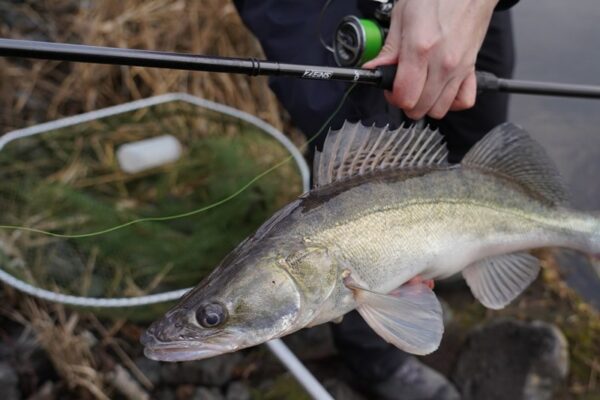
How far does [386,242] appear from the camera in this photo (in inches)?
72.1

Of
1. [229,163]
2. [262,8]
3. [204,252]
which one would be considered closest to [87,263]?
[204,252]

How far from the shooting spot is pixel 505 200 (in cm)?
214

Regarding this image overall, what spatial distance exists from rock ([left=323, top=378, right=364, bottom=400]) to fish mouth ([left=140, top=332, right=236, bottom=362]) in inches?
72.7

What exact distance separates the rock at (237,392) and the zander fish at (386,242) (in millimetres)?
1425

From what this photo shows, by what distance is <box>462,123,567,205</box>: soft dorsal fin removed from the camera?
2.12 metres

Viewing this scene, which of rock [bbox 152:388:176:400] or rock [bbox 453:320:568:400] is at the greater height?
rock [bbox 152:388:176:400]

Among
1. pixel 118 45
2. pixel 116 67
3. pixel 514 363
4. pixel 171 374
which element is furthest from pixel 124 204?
pixel 514 363

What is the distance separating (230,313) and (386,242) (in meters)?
0.47

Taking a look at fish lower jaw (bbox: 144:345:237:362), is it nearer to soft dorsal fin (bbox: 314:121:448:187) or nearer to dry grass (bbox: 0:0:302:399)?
soft dorsal fin (bbox: 314:121:448:187)

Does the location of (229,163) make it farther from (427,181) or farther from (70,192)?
(427,181)

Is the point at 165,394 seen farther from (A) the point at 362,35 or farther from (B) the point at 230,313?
(A) the point at 362,35

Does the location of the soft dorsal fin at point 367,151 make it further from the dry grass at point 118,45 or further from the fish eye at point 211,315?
the dry grass at point 118,45

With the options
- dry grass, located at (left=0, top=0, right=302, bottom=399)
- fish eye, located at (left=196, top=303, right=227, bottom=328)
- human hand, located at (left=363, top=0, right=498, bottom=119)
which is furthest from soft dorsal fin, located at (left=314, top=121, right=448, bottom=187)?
dry grass, located at (left=0, top=0, right=302, bottom=399)

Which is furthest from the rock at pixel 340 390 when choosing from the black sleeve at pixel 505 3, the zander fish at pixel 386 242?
the black sleeve at pixel 505 3
